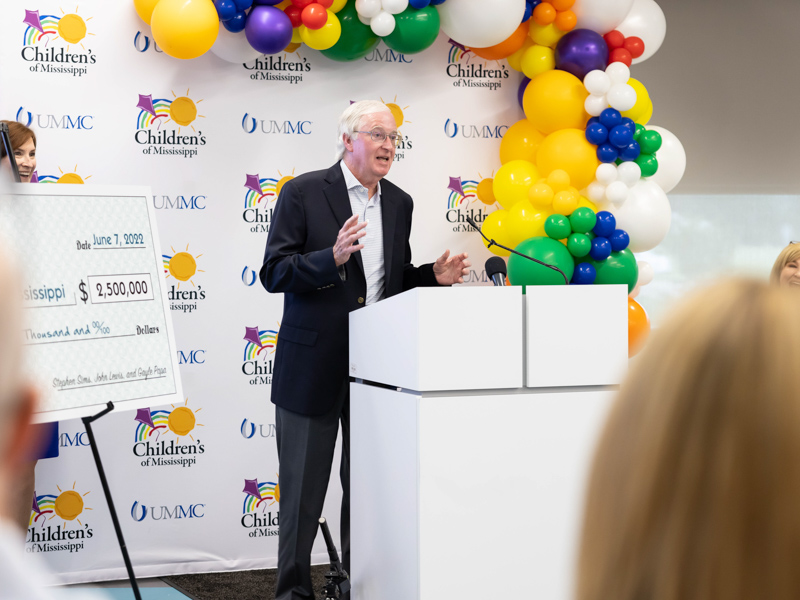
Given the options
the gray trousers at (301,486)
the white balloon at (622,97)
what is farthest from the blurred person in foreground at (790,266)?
the gray trousers at (301,486)

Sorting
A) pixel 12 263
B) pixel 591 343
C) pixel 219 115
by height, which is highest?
pixel 219 115

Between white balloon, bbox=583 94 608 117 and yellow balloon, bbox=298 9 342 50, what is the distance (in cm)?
120

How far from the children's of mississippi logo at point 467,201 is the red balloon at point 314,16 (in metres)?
1.06

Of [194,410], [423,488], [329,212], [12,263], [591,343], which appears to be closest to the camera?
[12,263]

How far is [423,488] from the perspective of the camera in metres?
1.71

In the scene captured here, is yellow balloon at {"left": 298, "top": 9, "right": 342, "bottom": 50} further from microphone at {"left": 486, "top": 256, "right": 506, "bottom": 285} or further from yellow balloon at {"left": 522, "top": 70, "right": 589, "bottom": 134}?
microphone at {"left": 486, "top": 256, "right": 506, "bottom": 285}

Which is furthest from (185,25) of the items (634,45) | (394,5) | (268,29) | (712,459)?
(712,459)

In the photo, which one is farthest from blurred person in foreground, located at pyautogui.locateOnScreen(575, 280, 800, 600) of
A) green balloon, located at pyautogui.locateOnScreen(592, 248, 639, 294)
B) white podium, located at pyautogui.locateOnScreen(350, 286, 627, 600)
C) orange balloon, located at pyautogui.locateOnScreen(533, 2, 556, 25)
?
orange balloon, located at pyautogui.locateOnScreen(533, 2, 556, 25)

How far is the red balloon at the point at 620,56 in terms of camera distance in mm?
3600

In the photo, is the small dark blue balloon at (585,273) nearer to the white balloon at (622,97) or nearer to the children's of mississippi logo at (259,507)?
the white balloon at (622,97)

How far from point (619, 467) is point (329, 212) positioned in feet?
7.48

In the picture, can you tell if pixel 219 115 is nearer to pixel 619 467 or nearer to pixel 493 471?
pixel 493 471

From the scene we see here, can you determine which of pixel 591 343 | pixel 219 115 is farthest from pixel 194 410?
pixel 591 343

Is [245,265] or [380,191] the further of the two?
[245,265]
